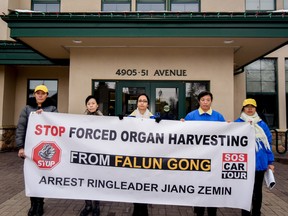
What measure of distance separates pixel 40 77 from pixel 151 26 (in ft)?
24.1

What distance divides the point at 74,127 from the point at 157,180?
1506mm

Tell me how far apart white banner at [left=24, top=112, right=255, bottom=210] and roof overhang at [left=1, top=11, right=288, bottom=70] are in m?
3.49

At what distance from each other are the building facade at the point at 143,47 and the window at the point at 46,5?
0.14ft

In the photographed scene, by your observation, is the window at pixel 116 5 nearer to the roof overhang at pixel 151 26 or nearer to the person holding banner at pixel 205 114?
the roof overhang at pixel 151 26

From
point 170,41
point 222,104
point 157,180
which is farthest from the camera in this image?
point 222,104

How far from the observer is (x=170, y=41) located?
769cm

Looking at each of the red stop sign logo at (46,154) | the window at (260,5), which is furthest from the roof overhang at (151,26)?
the window at (260,5)

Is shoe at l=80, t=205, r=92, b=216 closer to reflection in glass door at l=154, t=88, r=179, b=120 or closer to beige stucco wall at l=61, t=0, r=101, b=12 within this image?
reflection in glass door at l=154, t=88, r=179, b=120

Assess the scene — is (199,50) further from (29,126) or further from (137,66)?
(29,126)

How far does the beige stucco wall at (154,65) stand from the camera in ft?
27.2

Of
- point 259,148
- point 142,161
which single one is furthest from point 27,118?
point 259,148

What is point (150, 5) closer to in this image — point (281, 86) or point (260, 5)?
point (260, 5)

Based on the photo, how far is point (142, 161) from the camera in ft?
13.9

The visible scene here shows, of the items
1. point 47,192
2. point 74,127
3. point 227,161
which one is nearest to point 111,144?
point 74,127
